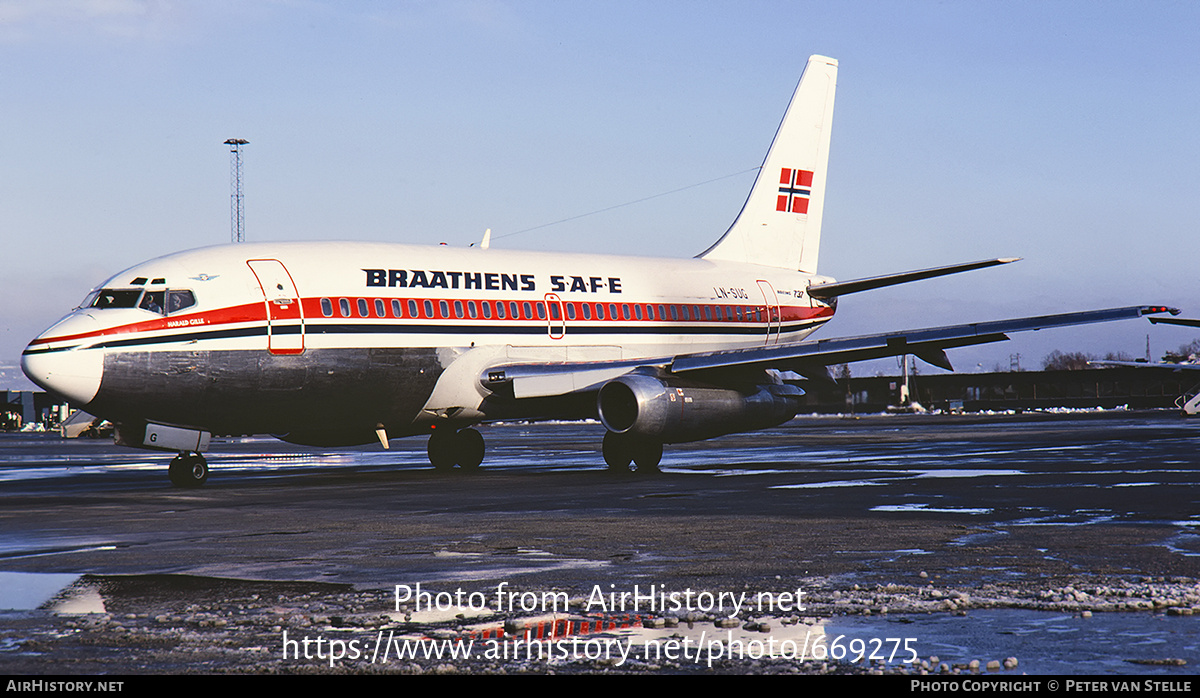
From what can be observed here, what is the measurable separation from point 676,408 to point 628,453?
1.38 metres

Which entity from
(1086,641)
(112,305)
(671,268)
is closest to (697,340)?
(671,268)

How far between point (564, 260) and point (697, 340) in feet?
12.7

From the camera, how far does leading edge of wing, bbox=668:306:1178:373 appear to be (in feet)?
70.5

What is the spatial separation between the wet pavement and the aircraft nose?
1.60 m

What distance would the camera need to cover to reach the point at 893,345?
2206cm

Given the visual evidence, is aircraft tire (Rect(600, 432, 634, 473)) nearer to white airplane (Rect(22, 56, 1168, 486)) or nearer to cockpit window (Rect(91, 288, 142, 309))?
white airplane (Rect(22, 56, 1168, 486))

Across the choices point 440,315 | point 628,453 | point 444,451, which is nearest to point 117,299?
point 440,315

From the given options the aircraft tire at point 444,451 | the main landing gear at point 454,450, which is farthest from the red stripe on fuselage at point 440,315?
the aircraft tire at point 444,451

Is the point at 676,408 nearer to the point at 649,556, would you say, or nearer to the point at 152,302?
the point at 152,302

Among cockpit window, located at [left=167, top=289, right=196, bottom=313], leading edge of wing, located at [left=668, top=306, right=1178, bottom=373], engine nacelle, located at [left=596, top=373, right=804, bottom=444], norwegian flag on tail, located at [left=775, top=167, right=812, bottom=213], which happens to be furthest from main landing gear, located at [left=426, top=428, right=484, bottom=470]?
norwegian flag on tail, located at [left=775, top=167, right=812, bottom=213]

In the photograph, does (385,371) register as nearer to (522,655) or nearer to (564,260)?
(564,260)

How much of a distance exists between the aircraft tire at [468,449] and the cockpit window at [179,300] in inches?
280

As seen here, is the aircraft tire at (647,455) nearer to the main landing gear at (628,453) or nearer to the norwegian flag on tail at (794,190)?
the main landing gear at (628,453)

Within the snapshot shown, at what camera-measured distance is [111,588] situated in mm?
8133
